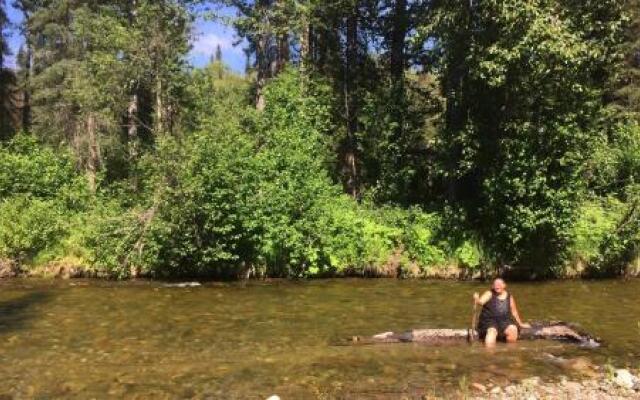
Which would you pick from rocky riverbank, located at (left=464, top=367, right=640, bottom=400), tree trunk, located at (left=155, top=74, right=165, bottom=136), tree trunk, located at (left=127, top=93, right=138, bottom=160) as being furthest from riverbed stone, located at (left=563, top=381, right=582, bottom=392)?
tree trunk, located at (left=127, top=93, right=138, bottom=160)

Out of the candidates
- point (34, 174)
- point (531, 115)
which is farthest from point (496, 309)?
point (34, 174)

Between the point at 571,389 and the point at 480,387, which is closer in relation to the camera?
the point at 571,389

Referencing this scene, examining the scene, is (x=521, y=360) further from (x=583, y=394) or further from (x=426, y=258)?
(x=426, y=258)

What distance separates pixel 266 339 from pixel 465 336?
162 inches

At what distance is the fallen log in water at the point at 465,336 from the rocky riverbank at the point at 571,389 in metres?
2.52

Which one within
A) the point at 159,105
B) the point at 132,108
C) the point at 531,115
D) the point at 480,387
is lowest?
the point at 480,387

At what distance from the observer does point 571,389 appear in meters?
10.0

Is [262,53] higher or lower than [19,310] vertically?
higher

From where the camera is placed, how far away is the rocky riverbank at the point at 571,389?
378 inches

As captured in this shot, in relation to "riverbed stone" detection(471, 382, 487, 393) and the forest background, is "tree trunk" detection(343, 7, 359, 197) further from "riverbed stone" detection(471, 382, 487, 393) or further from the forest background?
"riverbed stone" detection(471, 382, 487, 393)

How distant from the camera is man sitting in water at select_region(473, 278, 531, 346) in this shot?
13453 millimetres

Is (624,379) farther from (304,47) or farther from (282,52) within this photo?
(282,52)

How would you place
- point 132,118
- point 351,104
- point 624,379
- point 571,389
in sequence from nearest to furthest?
1. point 571,389
2. point 624,379
3. point 351,104
4. point 132,118

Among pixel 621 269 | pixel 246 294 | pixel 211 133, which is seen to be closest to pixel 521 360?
pixel 246 294
